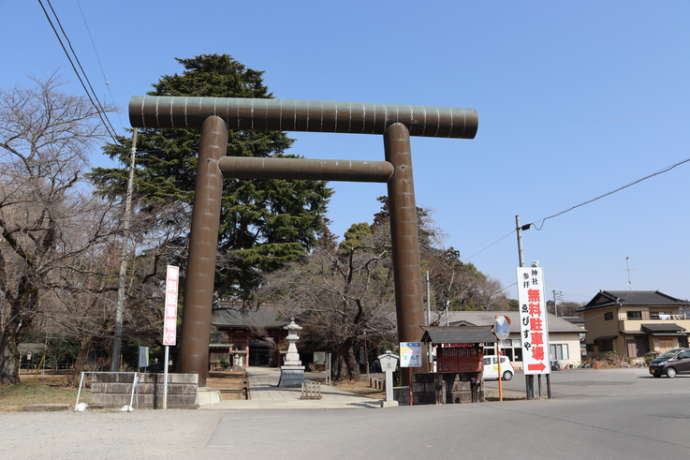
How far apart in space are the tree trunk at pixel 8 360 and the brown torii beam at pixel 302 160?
7.35m

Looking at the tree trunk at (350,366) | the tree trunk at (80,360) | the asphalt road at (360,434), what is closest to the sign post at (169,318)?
the asphalt road at (360,434)

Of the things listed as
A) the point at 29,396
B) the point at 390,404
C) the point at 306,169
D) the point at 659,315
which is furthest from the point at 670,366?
the point at 29,396

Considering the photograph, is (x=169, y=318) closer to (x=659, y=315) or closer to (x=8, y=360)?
(x=8, y=360)

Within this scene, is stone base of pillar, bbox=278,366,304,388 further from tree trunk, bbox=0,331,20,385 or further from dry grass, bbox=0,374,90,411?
tree trunk, bbox=0,331,20,385

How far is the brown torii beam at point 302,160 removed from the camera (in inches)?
611

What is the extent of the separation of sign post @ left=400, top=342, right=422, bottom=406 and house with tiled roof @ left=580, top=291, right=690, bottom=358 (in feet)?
123

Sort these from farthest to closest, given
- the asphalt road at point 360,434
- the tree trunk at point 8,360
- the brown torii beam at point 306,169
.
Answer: the tree trunk at point 8,360 < the brown torii beam at point 306,169 < the asphalt road at point 360,434

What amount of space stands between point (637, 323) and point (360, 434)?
148 ft

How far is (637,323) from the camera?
45625mm

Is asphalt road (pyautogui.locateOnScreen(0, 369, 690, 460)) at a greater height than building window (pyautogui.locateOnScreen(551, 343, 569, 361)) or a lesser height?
lesser

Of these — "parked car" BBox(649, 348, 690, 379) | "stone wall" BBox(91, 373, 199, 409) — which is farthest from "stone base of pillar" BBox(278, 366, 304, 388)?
"parked car" BBox(649, 348, 690, 379)

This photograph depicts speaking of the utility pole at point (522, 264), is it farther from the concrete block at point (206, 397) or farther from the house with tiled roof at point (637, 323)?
the house with tiled roof at point (637, 323)

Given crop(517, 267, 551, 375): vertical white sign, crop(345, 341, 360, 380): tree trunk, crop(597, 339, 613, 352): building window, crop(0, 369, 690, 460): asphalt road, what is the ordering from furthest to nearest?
crop(597, 339, 613, 352): building window
crop(345, 341, 360, 380): tree trunk
crop(517, 267, 551, 375): vertical white sign
crop(0, 369, 690, 460): asphalt road

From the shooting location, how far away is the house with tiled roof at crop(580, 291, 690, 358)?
44375 mm
